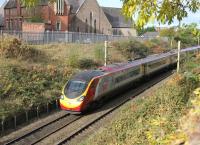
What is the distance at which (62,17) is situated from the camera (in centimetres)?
6544

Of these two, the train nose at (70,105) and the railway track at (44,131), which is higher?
the train nose at (70,105)

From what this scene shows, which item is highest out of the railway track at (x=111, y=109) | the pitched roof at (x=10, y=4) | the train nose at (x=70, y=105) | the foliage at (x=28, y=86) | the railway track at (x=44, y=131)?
the pitched roof at (x=10, y=4)

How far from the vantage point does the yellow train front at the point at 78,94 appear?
19.4 meters

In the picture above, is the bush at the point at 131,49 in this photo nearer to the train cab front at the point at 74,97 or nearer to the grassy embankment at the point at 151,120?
the train cab front at the point at 74,97

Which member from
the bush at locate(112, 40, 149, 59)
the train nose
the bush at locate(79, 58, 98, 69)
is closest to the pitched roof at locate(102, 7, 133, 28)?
the bush at locate(112, 40, 149, 59)

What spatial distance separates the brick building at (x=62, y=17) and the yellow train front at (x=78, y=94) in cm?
3871

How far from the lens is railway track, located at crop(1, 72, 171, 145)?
1564 centimetres

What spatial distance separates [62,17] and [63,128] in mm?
49659

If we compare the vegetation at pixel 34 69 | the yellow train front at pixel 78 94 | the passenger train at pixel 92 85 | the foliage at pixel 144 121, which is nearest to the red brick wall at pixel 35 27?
the vegetation at pixel 34 69

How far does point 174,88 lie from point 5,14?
5849 cm

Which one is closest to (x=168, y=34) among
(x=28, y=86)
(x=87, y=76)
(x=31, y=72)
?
(x=31, y=72)

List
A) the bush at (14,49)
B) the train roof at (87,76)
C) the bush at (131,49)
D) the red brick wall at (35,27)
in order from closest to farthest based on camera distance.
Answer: the train roof at (87,76), the bush at (14,49), the bush at (131,49), the red brick wall at (35,27)

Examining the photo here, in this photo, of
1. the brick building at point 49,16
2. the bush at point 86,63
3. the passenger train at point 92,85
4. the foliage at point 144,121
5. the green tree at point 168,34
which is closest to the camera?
the foliage at point 144,121

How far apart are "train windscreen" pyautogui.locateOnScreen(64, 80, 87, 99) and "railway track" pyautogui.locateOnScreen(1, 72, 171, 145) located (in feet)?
3.69
